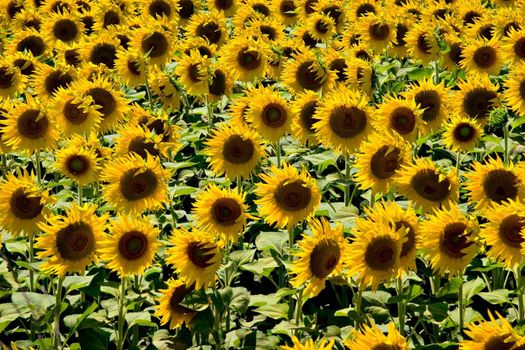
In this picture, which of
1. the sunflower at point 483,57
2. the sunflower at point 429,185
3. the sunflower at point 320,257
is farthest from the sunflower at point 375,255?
the sunflower at point 483,57

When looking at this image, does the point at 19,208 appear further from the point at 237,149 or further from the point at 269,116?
the point at 269,116

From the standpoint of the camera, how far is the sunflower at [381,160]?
568cm

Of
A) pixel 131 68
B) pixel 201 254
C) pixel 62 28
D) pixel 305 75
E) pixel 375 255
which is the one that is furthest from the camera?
pixel 62 28

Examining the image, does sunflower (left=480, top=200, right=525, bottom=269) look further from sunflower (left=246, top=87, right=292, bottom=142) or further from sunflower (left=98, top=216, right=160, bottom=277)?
sunflower (left=246, top=87, right=292, bottom=142)

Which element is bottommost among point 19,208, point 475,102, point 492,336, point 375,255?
point 19,208

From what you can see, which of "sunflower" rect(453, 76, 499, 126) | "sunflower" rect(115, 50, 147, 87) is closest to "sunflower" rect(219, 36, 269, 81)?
"sunflower" rect(115, 50, 147, 87)

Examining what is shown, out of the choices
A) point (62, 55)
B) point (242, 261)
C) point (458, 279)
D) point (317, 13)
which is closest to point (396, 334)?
point (458, 279)

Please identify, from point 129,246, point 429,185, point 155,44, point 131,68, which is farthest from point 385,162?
point 155,44

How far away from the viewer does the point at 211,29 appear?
10102mm

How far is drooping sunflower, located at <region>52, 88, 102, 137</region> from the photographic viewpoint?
727 cm

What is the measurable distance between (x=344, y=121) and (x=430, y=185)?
123cm

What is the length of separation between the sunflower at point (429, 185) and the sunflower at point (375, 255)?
822 mm

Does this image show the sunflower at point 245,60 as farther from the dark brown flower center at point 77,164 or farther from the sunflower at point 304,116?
the dark brown flower center at point 77,164

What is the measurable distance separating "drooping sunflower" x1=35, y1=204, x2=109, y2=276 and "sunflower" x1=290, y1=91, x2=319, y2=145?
83.7 inches
